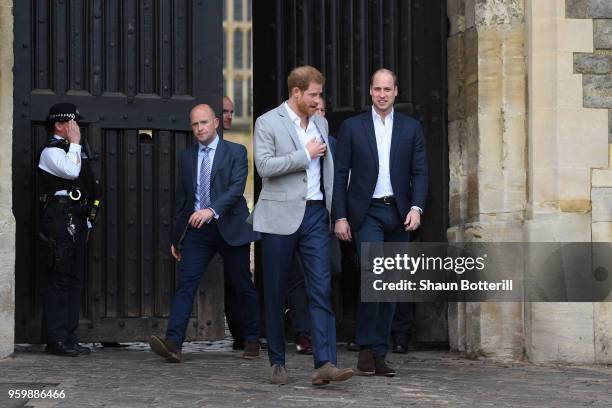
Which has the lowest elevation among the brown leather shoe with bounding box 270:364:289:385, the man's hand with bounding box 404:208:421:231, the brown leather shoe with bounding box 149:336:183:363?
the brown leather shoe with bounding box 270:364:289:385

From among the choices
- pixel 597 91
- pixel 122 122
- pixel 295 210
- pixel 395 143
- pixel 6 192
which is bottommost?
pixel 295 210

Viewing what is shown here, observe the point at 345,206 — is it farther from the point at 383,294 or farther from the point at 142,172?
the point at 142,172

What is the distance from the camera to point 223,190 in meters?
8.91

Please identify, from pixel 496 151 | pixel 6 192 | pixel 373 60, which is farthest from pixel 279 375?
pixel 373 60

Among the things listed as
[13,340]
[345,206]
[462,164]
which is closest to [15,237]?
[13,340]

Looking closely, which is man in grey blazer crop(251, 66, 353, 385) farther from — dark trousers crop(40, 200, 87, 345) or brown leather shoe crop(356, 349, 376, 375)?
dark trousers crop(40, 200, 87, 345)

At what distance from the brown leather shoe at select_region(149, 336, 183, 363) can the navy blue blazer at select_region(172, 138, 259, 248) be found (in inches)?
27.5

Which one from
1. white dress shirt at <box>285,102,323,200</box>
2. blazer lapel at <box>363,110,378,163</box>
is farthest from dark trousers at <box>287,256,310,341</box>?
white dress shirt at <box>285,102,323,200</box>

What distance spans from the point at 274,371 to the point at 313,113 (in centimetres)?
137

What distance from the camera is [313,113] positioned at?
759cm

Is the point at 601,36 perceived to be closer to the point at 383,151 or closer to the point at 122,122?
the point at 383,151

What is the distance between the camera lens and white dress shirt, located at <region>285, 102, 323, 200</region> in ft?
24.6

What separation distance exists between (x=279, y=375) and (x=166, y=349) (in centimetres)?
122

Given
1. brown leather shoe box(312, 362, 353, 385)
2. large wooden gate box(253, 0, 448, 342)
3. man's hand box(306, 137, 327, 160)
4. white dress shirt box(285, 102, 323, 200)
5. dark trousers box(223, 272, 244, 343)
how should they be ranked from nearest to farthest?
1. brown leather shoe box(312, 362, 353, 385)
2. man's hand box(306, 137, 327, 160)
3. white dress shirt box(285, 102, 323, 200)
4. dark trousers box(223, 272, 244, 343)
5. large wooden gate box(253, 0, 448, 342)
